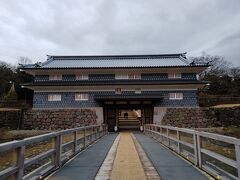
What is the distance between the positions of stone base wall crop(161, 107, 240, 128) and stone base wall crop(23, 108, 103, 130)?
7.44 meters

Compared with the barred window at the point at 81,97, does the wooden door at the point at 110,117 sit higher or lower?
lower

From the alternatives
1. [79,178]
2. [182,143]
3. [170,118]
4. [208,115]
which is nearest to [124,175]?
[79,178]

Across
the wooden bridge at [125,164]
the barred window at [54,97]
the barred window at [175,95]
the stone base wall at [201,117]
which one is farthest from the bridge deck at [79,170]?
the barred window at [54,97]

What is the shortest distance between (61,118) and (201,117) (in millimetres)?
14776

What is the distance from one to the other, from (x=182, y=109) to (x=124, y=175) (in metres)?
22.2

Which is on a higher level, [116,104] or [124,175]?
[116,104]

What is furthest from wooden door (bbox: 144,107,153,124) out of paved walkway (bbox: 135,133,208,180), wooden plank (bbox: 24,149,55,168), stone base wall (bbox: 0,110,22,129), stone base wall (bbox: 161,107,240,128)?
wooden plank (bbox: 24,149,55,168)

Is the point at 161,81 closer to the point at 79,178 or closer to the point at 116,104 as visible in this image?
the point at 116,104

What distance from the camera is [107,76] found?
2855cm

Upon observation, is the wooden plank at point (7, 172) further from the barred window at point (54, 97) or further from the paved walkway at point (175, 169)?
the barred window at point (54, 97)

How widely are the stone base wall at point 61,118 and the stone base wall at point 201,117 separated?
7.44 metres

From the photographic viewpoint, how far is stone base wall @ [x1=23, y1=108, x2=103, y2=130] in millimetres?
27125

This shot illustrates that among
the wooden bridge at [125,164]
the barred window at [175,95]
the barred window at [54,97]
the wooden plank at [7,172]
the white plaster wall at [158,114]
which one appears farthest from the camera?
the barred window at [54,97]

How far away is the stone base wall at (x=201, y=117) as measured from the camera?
87.8 ft
